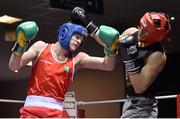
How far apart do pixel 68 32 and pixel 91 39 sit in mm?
5143

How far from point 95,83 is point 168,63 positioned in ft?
5.67

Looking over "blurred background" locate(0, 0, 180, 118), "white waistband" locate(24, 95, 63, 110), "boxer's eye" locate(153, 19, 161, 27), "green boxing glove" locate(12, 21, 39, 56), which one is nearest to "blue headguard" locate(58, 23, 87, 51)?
"green boxing glove" locate(12, 21, 39, 56)

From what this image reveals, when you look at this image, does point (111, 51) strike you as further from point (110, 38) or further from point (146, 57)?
point (146, 57)

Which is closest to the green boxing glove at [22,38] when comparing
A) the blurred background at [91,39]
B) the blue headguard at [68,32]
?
the blue headguard at [68,32]

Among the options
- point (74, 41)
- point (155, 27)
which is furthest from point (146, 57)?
point (74, 41)

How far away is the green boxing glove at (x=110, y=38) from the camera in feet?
8.45

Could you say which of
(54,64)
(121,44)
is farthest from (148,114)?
(54,64)

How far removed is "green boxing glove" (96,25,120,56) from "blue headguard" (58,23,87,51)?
13 cm

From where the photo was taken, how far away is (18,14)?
6.45 meters

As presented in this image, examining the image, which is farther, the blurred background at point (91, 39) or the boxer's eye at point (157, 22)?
the blurred background at point (91, 39)

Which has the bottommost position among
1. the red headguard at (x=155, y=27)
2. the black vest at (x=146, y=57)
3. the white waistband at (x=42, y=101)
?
the white waistband at (x=42, y=101)

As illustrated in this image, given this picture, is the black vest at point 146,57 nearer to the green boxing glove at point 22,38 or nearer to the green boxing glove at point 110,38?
the green boxing glove at point 110,38

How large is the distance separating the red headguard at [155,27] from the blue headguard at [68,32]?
42cm

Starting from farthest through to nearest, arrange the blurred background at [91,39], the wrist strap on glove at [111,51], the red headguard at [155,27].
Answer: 1. the blurred background at [91,39]
2. the wrist strap on glove at [111,51]
3. the red headguard at [155,27]
